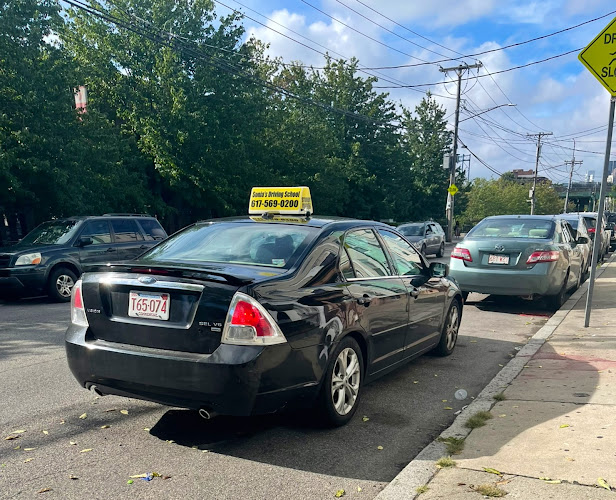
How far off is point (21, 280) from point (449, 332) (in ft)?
25.9

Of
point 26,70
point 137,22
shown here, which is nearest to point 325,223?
point 26,70

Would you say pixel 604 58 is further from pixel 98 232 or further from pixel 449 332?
pixel 98 232

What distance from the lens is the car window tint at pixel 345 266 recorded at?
14.5 ft

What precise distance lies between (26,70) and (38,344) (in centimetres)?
1119

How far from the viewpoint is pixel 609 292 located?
11422 millimetres

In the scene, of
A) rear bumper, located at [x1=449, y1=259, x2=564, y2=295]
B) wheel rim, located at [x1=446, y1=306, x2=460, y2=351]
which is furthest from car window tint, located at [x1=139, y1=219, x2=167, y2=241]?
wheel rim, located at [x1=446, y1=306, x2=460, y2=351]

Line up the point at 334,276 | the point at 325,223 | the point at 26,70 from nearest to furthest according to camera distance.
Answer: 1. the point at 334,276
2. the point at 325,223
3. the point at 26,70

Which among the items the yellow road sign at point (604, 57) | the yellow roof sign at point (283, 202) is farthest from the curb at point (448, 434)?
the yellow road sign at point (604, 57)

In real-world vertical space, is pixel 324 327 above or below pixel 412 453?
above

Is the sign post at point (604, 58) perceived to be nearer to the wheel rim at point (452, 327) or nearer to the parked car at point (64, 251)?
the wheel rim at point (452, 327)

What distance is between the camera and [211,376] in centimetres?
346

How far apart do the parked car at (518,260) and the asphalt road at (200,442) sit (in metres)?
3.73

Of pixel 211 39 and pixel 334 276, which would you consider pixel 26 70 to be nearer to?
pixel 211 39

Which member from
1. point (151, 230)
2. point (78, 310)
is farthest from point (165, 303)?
point (151, 230)
